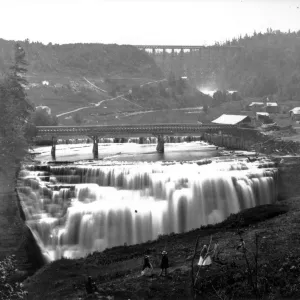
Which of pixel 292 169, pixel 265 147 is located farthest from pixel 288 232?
pixel 265 147

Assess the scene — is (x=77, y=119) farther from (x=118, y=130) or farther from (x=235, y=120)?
(x=235, y=120)

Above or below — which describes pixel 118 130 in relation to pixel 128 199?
above

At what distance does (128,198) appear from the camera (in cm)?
5434

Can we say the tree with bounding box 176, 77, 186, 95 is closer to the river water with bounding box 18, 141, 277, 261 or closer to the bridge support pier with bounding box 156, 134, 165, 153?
the bridge support pier with bounding box 156, 134, 165, 153

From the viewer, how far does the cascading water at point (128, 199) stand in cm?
5031

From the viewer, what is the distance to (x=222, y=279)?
2858 cm

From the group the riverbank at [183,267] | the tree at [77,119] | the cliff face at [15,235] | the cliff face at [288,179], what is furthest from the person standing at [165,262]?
the tree at [77,119]

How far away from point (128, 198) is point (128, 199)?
24 centimetres

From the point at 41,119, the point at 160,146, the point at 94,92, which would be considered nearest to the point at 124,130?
the point at 160,146

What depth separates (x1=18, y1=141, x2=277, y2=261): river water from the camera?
50.3 m

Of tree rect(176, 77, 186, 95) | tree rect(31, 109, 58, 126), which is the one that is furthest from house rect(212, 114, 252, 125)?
tree rect(176, 77, 186, 95)

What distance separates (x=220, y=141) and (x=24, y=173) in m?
41.8

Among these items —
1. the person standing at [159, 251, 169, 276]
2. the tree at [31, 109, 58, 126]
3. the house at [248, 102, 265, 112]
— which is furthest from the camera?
the house at [248, 102, 265, 112]

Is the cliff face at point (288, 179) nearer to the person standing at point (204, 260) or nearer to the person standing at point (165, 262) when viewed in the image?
the person standing at point (204, 260)
